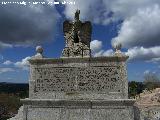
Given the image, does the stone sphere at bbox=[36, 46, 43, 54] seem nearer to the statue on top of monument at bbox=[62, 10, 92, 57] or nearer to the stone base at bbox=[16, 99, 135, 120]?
the statue on top of monument at bbox=[62, 10, 92, 57]

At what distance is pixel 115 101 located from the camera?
1208cm


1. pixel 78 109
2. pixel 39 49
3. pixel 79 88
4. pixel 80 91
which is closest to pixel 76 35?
pixel 39 49

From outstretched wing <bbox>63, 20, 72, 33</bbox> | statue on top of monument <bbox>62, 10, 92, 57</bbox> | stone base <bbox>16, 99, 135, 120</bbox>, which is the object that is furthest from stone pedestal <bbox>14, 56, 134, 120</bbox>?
outstretched wing <bbox>63, 20, 72, 33</bbox>

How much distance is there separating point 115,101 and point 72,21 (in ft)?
12.8

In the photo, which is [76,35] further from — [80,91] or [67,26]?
[80,91]

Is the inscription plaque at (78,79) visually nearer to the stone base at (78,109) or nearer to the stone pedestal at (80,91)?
the stone pedestal at (80,91)

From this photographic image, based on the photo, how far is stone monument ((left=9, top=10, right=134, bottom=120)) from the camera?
12.2 m

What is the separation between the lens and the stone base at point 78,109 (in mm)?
12086

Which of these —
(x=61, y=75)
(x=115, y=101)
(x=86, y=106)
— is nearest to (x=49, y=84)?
Answer: (x=61, y=75)

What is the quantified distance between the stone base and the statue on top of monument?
198 centimetres

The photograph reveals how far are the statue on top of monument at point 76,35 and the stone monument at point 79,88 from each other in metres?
0.26

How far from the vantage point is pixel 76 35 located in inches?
540

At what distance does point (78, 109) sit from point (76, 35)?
3.10m

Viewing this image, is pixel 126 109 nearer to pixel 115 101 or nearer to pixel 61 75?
pixel 115 101
